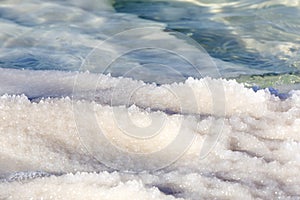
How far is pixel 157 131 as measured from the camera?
2.16 meters

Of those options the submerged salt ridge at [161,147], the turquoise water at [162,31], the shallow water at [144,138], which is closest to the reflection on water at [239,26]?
the turquoise water at [162,31]

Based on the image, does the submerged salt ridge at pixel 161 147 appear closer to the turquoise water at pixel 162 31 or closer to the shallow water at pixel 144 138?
the shallow water at pixel 144 138

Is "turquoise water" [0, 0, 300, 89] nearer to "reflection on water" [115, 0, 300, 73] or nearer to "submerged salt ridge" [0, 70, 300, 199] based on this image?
"reflection on water" [115, 0, 300, 73]

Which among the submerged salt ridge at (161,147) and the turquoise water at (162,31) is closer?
the submerged salt ridge at (161,147)

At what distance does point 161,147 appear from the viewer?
6.92ft

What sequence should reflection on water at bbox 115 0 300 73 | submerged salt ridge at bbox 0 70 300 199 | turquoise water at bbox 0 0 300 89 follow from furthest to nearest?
reflection on water at bbox 115 0 300 73
turquoise water at bbox 0 0 300 89
submerged salt ridge at bbox 0 70 300 199

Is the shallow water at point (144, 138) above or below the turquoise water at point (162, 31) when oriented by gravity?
below

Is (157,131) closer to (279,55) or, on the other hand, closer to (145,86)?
(145,86)

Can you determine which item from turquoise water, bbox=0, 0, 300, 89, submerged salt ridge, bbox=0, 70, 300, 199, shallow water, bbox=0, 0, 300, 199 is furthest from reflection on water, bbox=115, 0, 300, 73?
submerged salt ridge, bbox=0, 70, 300, 199

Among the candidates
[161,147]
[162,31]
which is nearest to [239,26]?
[162,31]

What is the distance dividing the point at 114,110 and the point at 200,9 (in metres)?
3.14

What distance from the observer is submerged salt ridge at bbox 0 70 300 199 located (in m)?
1.77

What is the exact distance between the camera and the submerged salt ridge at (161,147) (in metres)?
1.77

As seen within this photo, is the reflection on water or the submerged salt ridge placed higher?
the reflection on water
